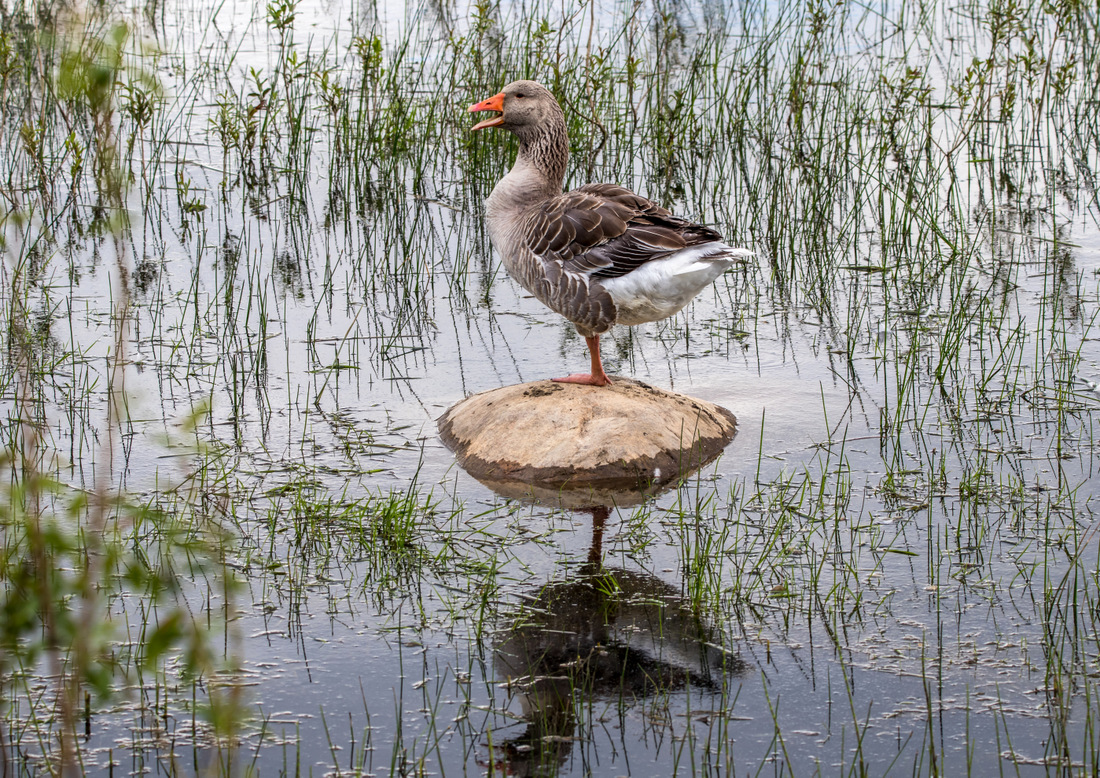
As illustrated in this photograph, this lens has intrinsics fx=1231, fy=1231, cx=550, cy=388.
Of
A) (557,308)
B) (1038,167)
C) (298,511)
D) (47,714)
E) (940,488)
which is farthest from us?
(1038,167)

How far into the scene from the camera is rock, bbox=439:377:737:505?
20.0 feet

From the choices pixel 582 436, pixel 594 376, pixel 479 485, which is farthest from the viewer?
pixel 594 376

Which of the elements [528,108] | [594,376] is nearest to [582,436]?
[594,376]

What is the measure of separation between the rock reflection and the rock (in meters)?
1.05

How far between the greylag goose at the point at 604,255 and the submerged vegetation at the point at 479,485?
2.80 feet

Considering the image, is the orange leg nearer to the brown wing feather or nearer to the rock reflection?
the brown wing feather

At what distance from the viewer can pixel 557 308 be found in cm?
667

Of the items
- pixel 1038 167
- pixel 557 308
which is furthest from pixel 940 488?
→ pixel 1038 167

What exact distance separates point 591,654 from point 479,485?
5.83 feet

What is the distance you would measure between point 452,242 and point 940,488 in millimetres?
4828

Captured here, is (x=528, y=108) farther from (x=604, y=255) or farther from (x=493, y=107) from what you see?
(x=604, y=255)

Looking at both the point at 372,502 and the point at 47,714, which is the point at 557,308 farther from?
the point at 47,714

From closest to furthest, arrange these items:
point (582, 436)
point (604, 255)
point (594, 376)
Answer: point (582, 436) < point (604, 255) < point (594, 376)

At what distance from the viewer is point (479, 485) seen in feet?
19.9
